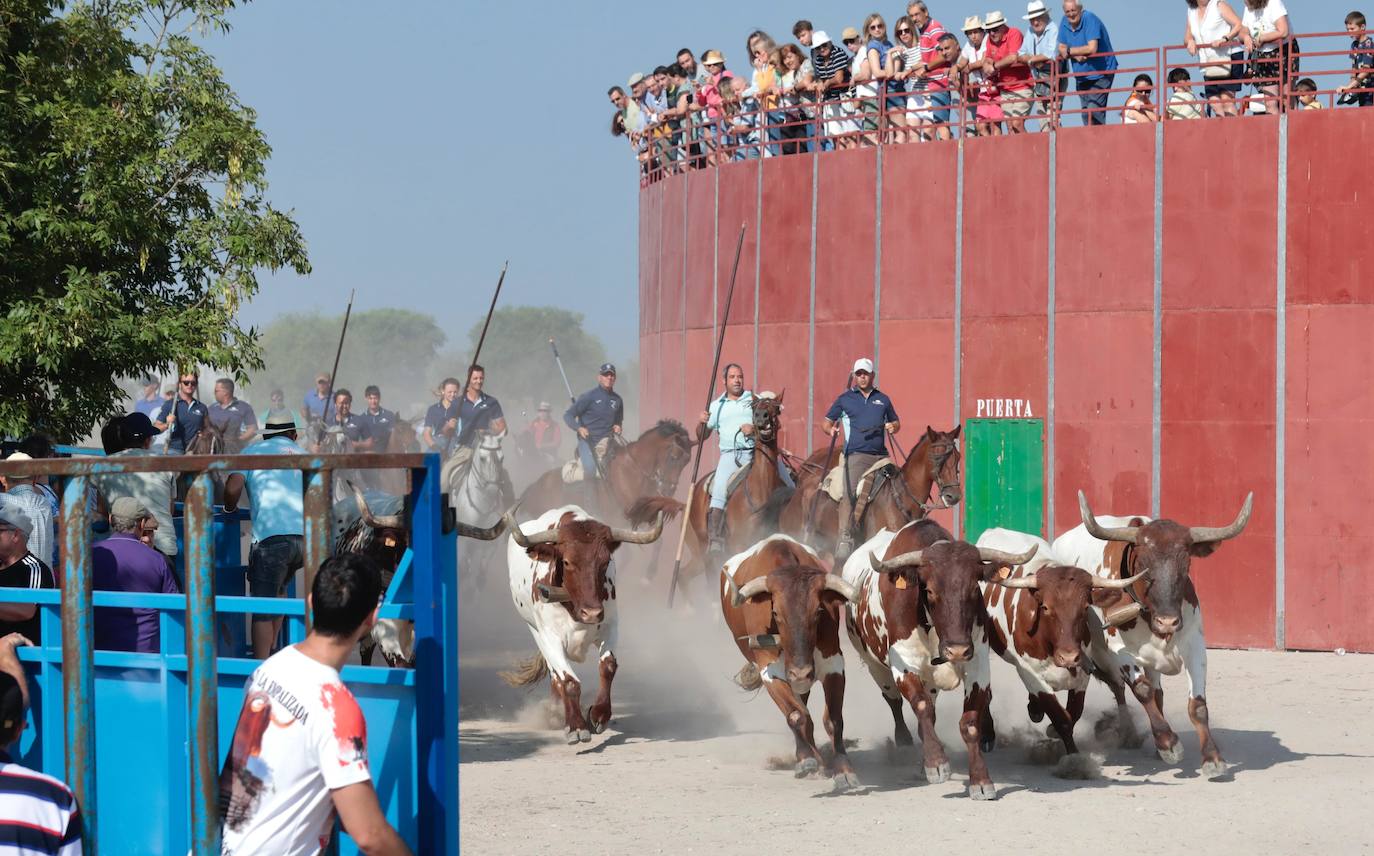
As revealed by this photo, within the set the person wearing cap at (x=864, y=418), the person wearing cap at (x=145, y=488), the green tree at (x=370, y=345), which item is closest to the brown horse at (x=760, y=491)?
the person wearing cap at (x=864, y=418)

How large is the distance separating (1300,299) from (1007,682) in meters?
5.13

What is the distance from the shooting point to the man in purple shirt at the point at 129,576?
22.0 ft

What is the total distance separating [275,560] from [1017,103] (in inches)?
486

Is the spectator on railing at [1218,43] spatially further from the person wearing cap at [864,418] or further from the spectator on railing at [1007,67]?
the person wearing cap at [864,418]

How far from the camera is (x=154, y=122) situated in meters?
13.0

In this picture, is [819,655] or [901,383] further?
[901,383]

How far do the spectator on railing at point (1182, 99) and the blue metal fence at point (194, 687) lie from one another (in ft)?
45.3

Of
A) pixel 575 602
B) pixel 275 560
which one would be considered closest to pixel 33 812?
pixel 275 560

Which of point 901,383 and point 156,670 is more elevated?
point 901,383

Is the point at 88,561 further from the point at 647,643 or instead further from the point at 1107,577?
the point at 647,643

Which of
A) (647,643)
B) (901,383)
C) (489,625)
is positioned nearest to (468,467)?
(489,625)

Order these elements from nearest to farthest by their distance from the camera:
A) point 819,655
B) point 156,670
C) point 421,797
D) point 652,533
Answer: point 421,797
point 156,670
point 819,655
point 652,533

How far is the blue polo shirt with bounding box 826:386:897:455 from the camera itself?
16.1m

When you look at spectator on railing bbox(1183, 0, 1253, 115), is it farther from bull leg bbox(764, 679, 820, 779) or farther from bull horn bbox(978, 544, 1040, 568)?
bull leg bbox(764, 679, 820, 779)
